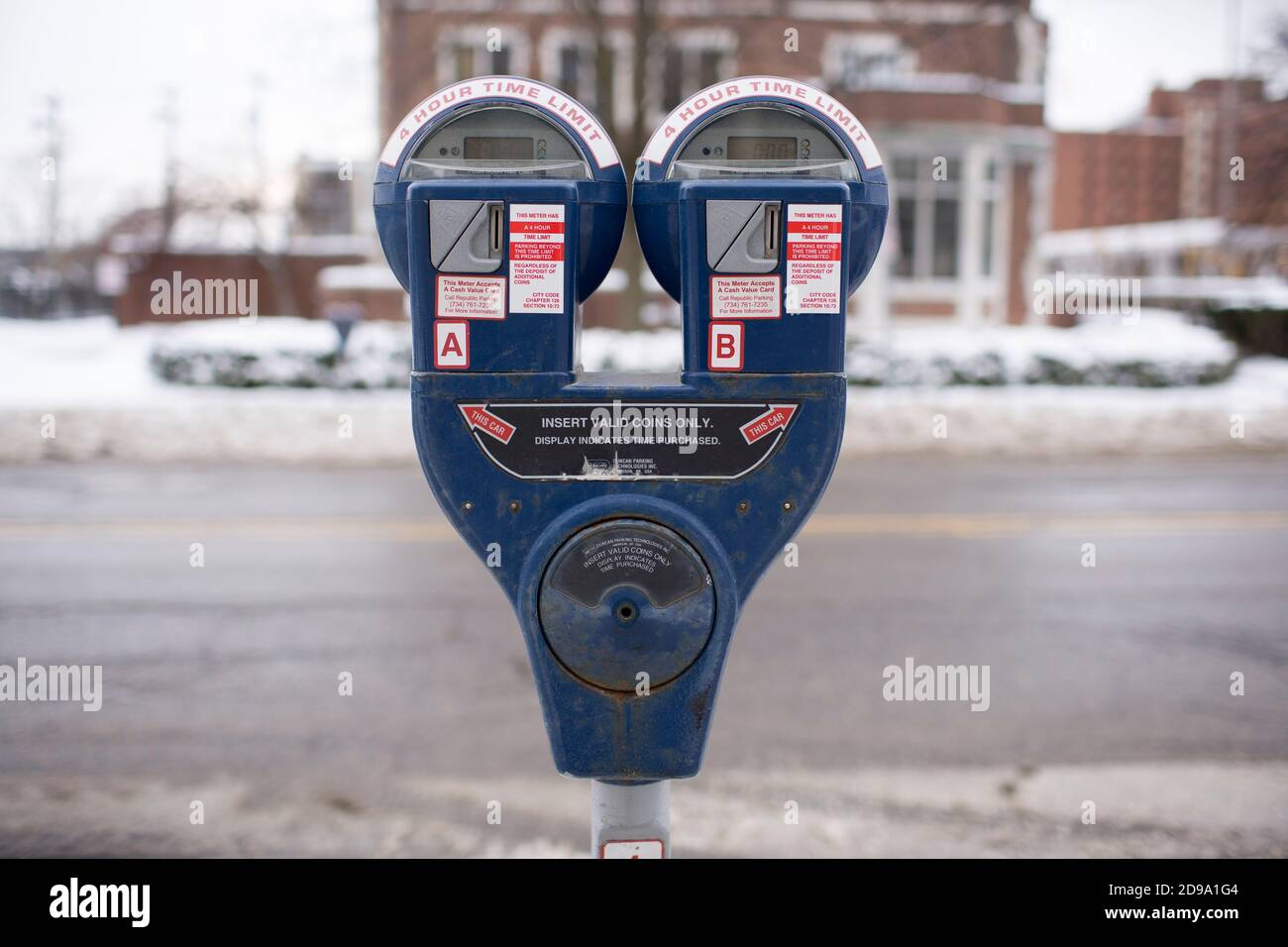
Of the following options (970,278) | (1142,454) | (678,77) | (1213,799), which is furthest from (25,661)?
(970,278)

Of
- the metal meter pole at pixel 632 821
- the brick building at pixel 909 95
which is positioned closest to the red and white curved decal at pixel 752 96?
the metal meter pole at pixel 632 821

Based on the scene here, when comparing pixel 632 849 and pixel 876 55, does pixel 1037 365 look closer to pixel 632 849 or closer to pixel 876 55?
pixel 876 55

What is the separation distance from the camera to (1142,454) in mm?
9844

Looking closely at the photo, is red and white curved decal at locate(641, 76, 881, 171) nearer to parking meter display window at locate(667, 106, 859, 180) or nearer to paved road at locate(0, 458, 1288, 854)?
parking meter display window at locate(667, 106, 859, 180)

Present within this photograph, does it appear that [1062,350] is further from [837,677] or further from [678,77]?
[837,677]

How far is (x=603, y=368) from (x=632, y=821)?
9100mm

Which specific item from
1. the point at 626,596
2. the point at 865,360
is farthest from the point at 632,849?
the point at 865,360

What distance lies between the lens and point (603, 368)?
10828 millimetres

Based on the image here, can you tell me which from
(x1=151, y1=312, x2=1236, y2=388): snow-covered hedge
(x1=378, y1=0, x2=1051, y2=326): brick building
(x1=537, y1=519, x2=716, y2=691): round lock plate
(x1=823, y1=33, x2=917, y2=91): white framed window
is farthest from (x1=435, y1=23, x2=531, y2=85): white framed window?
(x1=537, y1=519, x2=716, y2=691): round lock plate

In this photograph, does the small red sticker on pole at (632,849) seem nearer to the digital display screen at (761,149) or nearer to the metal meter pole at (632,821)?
the metal meter pole at (632,821)

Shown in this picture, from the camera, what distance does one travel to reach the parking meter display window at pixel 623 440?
1804 millimetres

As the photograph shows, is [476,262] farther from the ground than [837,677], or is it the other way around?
[476,262]

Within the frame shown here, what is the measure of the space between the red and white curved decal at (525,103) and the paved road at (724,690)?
1.91 m
